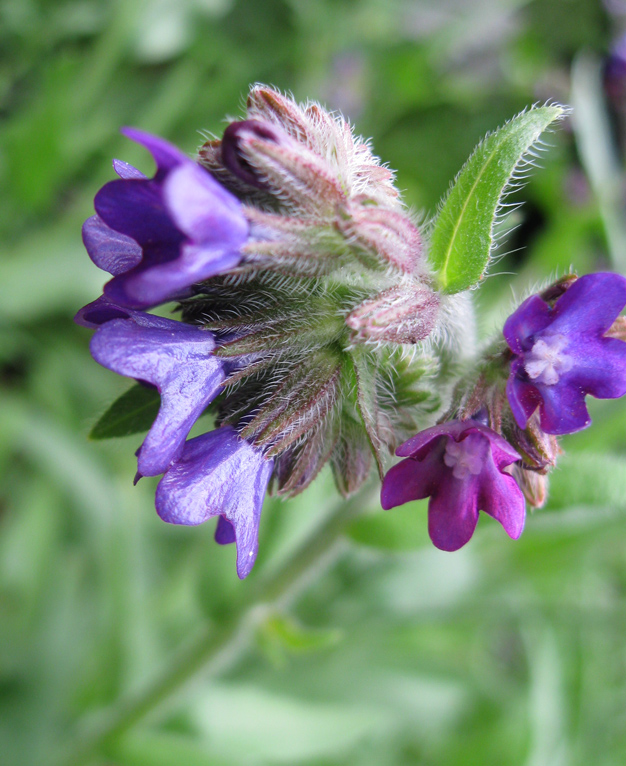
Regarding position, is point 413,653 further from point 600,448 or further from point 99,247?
point 99,247

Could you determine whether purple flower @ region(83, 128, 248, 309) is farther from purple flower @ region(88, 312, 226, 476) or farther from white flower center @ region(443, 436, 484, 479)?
white flower center @ region(443, 436, 484, 479)

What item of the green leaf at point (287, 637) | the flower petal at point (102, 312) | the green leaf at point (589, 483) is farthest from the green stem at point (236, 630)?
the flower petal at point (102, 312)

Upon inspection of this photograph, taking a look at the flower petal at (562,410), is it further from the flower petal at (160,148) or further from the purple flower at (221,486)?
the flower petal at (160,148)

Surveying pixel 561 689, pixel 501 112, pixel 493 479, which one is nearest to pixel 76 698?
pixel 561 689

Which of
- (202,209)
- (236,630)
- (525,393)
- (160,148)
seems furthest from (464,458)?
(236,630)

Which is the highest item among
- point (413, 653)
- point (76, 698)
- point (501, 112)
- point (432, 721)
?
point (501, 112)

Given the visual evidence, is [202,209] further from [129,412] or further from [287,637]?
[287,637]
